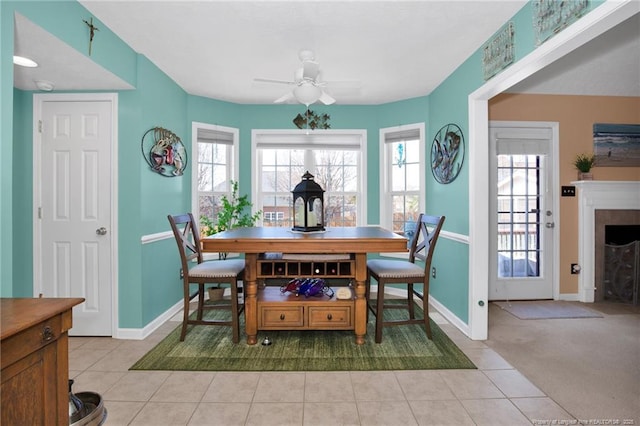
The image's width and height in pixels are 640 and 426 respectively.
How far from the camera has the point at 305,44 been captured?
284cm

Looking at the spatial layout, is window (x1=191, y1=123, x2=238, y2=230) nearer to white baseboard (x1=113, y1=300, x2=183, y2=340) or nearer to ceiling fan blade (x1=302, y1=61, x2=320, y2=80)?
white baseboard (x1=113, y1=300, x2=183, y2=340)

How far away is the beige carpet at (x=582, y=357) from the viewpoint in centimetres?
200

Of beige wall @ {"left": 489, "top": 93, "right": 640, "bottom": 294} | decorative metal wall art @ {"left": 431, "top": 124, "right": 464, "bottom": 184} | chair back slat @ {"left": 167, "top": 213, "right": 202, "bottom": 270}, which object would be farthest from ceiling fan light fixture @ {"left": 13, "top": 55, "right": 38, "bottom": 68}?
beige wall @ {"left": 489, "top": 93, "right": 640, "bottom": 294}

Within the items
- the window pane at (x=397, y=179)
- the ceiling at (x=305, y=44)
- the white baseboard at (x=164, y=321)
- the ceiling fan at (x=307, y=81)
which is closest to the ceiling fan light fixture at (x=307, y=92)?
the ceiling fan at (x=307, y=81)

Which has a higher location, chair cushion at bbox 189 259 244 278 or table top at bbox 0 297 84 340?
table top at bbox 0 297 84 340

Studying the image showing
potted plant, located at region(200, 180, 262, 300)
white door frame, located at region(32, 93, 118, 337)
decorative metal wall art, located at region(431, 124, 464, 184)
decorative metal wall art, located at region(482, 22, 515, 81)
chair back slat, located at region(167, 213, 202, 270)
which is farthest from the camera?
potted plant, located at region(200, 180, 262, 300)

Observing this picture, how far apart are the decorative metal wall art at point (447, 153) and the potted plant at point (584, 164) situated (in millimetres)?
1829

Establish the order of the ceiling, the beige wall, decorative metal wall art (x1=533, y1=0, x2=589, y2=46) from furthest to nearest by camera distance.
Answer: the beige wall
the ceiling
decorative metal wall art (x1=533, y1=0, x2=589, y2=46)

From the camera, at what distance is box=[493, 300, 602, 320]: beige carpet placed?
3.55 meters

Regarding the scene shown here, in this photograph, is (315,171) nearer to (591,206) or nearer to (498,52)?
(498,52)

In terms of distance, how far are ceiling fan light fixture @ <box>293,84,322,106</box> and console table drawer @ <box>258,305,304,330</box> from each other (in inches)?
65.5

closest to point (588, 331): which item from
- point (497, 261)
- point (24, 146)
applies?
point (497, 261)

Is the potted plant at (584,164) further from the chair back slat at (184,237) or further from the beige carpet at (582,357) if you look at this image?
the chair back slat at (184,237)

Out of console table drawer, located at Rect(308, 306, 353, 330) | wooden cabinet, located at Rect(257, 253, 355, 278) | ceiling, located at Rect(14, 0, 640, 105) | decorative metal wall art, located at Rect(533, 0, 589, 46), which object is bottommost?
console table drawer, located at Rect(308, 306, 353, 330)
